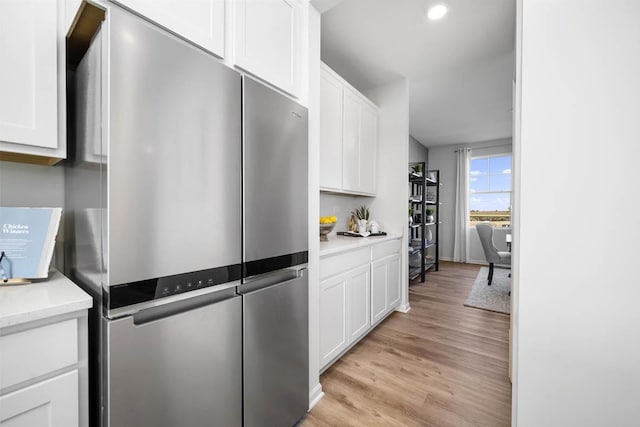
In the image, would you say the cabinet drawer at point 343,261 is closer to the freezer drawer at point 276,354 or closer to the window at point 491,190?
the freezer drawer at point 276,354

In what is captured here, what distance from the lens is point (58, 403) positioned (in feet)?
2.38

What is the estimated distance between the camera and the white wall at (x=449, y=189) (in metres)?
6.20

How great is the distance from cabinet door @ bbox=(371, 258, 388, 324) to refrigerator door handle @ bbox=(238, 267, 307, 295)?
1213 millimetres

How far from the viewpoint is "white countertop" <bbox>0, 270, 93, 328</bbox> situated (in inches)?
26.0

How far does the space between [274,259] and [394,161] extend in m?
2.33

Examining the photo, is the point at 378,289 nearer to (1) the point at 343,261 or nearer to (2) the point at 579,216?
(1) the point at 343,261

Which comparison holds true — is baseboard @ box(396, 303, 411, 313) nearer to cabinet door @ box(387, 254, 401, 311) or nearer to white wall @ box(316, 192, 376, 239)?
cabinet door @ box(387, 254, 401, 311)

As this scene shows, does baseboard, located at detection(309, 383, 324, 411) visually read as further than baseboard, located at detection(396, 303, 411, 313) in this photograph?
No

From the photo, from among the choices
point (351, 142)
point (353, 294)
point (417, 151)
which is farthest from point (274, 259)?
point (417, 151)

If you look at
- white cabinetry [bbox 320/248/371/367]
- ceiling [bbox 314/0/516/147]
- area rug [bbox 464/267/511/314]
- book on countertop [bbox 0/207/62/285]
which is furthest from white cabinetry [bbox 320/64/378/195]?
area rug [bbox 464/267/511/314]

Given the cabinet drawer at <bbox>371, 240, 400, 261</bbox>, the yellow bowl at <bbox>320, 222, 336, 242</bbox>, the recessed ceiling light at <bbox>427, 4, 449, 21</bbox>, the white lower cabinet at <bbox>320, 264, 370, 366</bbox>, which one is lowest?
the white lower cabinet at <bbox>320, 264, 370, 366</bbox>

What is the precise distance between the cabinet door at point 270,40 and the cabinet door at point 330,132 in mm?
721

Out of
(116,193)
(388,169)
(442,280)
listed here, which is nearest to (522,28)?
(116,193)

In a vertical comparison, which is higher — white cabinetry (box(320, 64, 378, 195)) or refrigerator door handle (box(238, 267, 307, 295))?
white cabinetry (box(320, 64, 378, 195))
